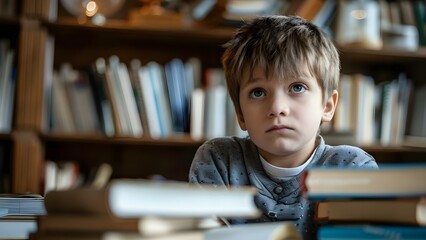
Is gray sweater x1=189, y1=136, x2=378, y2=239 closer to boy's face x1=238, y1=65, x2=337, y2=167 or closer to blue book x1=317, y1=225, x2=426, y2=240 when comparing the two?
boy's face x1=238, y1=65, x2=337, y2=167

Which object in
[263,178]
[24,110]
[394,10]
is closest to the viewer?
[263,178]

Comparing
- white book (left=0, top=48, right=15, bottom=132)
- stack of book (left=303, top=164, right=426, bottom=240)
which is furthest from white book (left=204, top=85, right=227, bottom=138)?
stack of book (left=303, top=164, right=426, bottom=240)

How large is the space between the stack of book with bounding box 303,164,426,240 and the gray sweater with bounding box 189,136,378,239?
0.98 feet

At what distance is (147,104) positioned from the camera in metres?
2.53

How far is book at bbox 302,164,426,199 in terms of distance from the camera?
0.72 m

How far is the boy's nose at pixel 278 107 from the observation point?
106 centimetres

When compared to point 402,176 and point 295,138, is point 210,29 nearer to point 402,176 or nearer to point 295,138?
point 295,138

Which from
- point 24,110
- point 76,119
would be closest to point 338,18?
point 76,119

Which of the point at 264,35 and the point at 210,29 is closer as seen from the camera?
the point at 264,35

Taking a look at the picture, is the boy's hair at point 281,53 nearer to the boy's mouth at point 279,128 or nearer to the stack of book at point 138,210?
the boy's mouth at point 279,128

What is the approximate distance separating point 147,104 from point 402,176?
1872mm

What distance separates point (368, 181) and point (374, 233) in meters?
0.06

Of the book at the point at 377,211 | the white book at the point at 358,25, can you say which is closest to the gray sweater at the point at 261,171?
the book at the point at 377,211

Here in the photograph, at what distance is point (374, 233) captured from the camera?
70 cm
